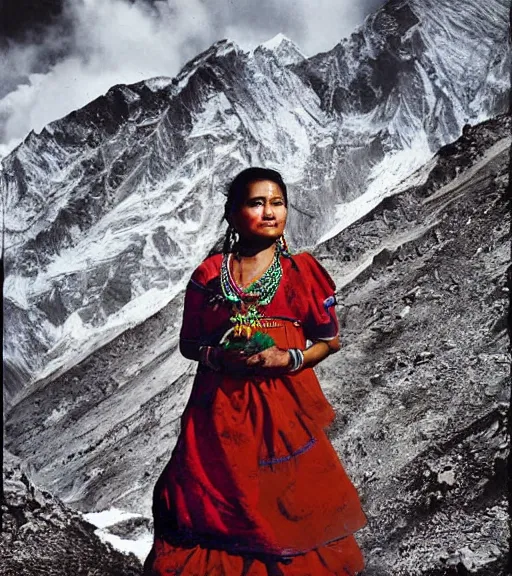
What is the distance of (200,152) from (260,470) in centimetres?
203

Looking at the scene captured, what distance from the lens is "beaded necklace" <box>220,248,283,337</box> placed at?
13.5 feet

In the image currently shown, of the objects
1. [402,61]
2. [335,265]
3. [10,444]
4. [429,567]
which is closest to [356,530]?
[429,567]

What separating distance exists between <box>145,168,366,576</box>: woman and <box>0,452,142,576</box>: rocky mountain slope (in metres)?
0.33

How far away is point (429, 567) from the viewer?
13.3ft

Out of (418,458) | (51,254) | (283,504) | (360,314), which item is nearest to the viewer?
(283,504)

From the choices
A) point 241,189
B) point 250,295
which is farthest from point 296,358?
point 241,189

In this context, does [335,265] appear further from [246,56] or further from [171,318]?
[246,56]

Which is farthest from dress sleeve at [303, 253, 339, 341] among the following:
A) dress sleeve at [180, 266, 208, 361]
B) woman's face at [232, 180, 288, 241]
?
dress sleeve at [180, 266, 208, 361]

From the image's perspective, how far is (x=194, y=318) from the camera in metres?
4.26

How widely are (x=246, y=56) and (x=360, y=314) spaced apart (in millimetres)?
1748

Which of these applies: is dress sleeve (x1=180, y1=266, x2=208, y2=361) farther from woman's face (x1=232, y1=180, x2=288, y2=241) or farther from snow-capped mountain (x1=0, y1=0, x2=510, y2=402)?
snow-capped mountain (x1=0, y1=0, x2=510, y2=402)

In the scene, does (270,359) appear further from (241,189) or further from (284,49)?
(284,49)

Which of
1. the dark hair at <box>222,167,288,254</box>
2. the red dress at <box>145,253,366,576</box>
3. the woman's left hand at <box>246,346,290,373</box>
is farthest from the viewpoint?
the dark hair at <box>222,167,288,254</box>

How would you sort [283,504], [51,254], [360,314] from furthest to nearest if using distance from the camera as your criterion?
1. [51,254]
2. [360,314]
3. [283,504]
